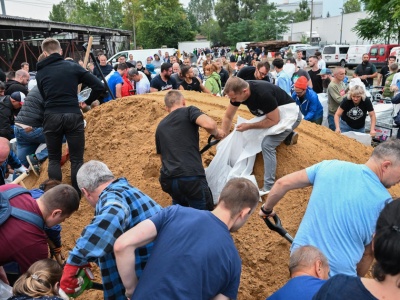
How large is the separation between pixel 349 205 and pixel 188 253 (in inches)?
46.3

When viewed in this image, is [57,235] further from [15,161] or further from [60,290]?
[15,161]

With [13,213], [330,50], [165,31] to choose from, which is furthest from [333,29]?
[13,213]

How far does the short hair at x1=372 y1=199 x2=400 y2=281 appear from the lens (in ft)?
5.36

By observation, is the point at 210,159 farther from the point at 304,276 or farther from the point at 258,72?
the point at 258,72

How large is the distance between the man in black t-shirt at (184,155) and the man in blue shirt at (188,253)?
160cm

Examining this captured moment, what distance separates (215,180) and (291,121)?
1185mm

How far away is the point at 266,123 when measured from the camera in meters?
4.61

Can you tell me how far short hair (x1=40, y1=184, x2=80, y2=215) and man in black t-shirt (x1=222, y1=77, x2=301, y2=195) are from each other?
211cm

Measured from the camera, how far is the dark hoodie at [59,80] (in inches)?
179

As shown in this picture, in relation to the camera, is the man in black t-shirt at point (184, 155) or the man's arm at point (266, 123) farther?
the man's arm at point (266, 123)

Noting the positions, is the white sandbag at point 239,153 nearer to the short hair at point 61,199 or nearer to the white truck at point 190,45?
the short hair at point 61,199

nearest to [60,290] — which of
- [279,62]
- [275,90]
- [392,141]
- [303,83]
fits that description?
[392,141]

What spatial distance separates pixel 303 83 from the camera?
691 centimetres

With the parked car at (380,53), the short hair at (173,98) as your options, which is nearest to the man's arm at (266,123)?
the short hair at (173,98)
